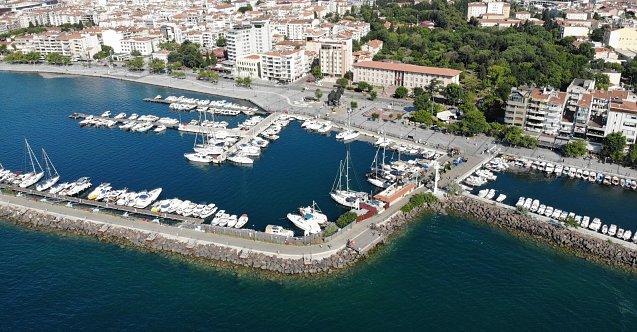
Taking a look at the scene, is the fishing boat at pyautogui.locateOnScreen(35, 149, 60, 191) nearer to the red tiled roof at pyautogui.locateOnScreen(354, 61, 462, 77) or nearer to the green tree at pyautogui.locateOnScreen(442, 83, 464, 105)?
the red tiled roof at pyautogui.locateOnScreen(354, 61, 462, 77)

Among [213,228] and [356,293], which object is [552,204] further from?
[213,228]

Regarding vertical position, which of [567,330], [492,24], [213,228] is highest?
[492,24]

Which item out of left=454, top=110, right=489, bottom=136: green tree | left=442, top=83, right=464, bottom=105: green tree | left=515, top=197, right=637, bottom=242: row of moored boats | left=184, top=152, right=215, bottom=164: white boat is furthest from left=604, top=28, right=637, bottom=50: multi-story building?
left=184, top=152, right=215, bottom=164: white boat

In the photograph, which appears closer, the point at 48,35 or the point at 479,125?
the point at 479,125

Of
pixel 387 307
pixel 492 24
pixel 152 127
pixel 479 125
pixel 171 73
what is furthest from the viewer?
pixel 492 24

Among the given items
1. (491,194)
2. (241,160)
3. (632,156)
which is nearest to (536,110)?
(632,156)

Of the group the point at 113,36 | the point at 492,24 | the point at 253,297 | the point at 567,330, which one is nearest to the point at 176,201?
the point at 253,297

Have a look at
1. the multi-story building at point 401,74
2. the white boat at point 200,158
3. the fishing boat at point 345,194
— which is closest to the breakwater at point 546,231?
the fishing boat at point 345,194
